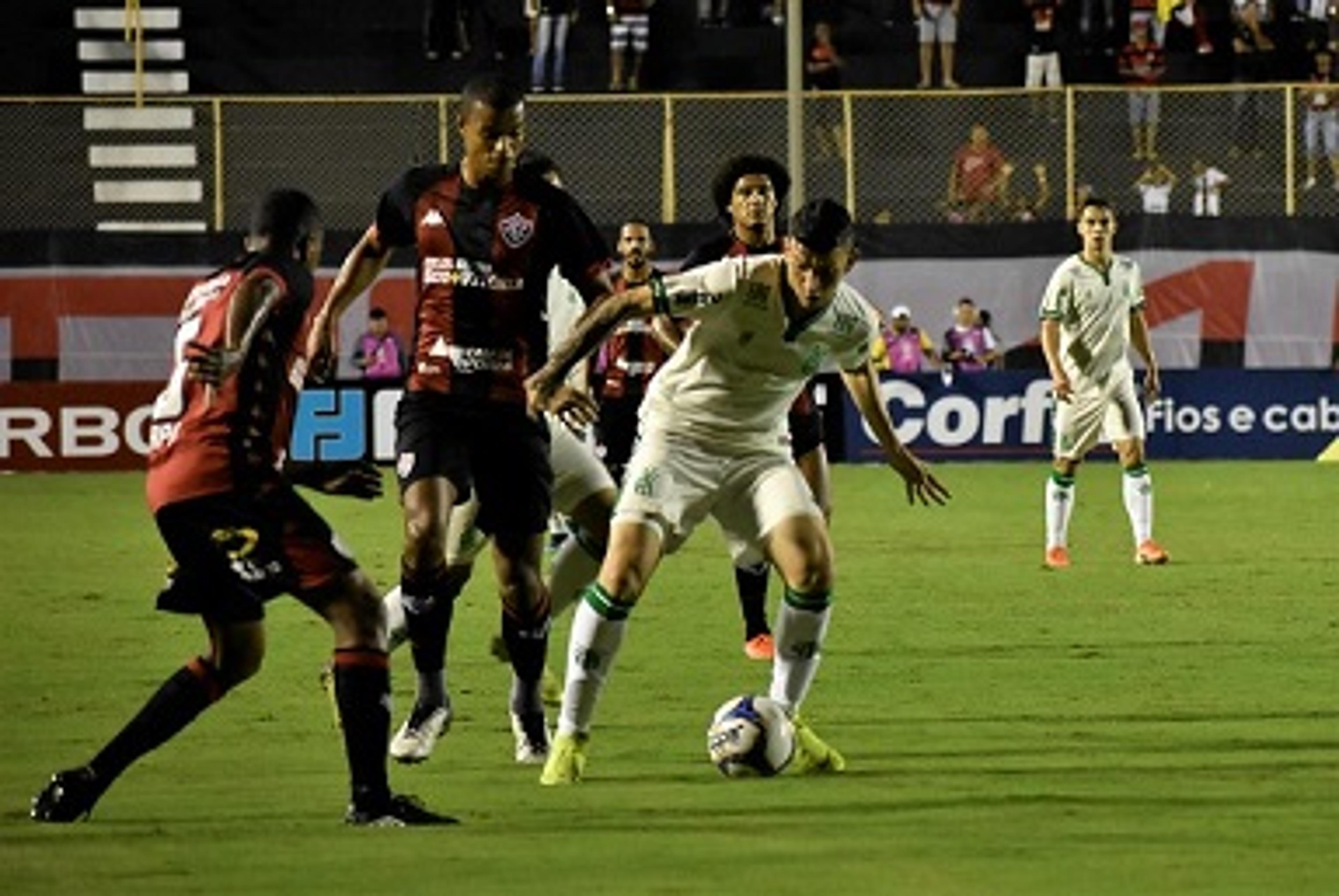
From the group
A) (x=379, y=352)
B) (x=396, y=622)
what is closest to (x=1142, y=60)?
(x=379, y=352)

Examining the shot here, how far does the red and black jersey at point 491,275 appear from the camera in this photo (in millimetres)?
12656

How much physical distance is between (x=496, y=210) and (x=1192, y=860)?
13.0 ft

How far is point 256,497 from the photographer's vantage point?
35.0ft

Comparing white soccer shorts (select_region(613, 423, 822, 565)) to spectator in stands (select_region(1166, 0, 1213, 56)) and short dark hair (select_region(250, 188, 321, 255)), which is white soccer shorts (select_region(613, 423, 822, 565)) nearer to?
short dark hair (select_region(250, 188, 321, 255))

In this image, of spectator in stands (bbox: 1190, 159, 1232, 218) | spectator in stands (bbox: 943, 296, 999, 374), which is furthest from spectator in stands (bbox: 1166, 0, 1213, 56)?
spectator in stands (bbox: 943, 296, 999, 374)

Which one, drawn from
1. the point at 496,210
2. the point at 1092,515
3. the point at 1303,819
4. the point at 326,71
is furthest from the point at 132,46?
the point at 1303,819

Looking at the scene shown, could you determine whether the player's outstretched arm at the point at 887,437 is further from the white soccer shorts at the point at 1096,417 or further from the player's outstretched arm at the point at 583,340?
the white soccer shorts at the point at 1096,417

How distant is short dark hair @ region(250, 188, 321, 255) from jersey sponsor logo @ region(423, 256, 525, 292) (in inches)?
68.4

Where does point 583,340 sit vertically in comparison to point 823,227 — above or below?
below

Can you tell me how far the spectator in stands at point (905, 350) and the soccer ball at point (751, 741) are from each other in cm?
2214

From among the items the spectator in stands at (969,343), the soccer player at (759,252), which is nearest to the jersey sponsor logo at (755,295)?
the soccer player at (759,252)

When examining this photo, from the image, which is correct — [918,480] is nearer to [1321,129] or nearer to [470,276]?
[470,276]

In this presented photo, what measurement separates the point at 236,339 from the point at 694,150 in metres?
25.6

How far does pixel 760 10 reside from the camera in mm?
40281
